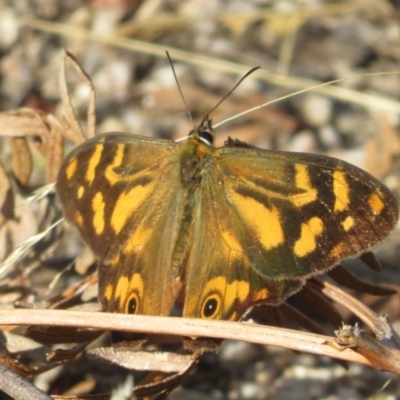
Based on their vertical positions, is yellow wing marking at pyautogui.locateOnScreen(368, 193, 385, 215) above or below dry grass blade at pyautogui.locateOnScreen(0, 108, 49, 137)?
below

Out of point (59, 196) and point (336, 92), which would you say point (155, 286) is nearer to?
point (59, 196)

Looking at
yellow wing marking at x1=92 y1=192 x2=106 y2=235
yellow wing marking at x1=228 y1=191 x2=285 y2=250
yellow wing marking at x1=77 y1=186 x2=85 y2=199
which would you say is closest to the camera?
yellow wing marking at x1=228 y1=191 x2=285 y2=250

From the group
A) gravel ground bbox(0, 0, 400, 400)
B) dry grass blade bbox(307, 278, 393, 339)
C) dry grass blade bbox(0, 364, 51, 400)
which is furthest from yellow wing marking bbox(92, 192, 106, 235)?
gravel ground bbox(0, 0, 400, 400)

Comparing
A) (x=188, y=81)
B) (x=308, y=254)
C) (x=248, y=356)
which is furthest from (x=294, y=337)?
(x=188, y=81)

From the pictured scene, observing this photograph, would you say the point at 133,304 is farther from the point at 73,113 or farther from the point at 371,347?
the point at 73,113

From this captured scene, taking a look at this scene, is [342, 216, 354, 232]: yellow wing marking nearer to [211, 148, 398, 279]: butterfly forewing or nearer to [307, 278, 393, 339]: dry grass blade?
[211, 148, 398, 279]: butterfly forewing

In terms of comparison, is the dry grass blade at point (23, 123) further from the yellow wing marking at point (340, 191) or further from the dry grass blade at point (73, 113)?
the yellow wing marking at point (340, 191)
